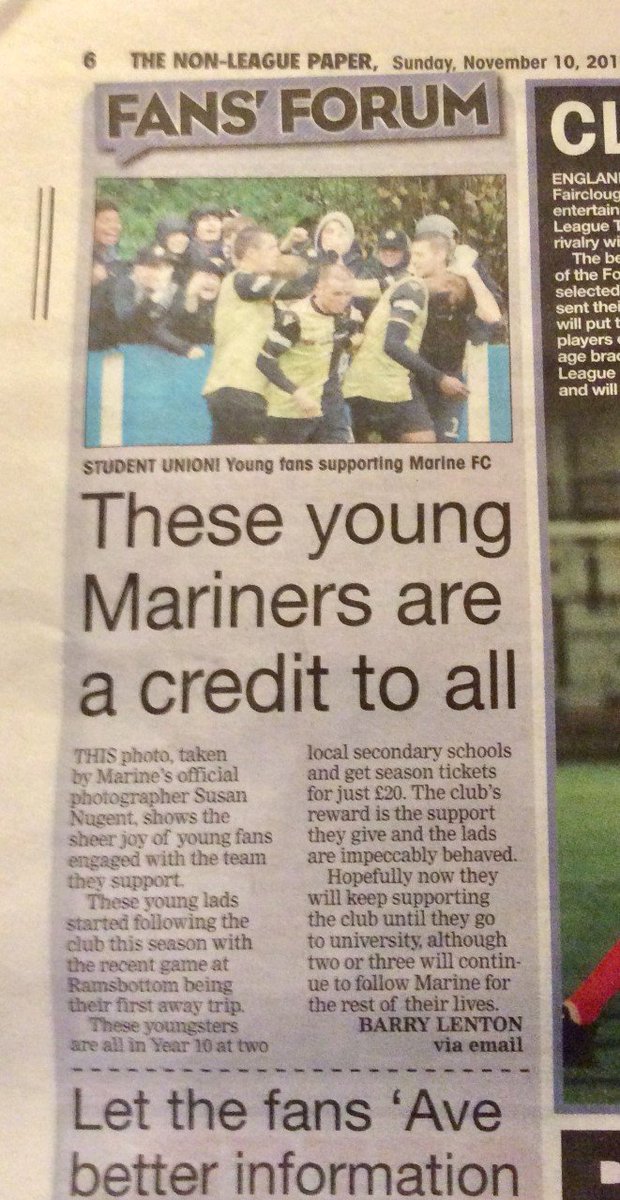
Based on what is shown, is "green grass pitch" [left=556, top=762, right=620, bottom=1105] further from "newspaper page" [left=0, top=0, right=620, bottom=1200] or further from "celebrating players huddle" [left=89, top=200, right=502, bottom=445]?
Result: "celebrating players huddle" [left=89, top=200, right=502, bottom=445]

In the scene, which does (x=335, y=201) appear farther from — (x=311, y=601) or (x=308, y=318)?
(x=311, y=601)

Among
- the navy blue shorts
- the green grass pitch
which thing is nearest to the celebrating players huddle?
the navy blue shorts

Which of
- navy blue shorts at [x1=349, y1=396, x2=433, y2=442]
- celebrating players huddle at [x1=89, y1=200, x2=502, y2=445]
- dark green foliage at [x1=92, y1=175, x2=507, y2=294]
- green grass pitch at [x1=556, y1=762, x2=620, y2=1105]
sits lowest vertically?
green grass pitch at [x1=556, y1=762, x2=620, y2=1105]

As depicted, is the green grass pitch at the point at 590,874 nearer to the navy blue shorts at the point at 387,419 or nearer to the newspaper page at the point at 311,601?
the newspaper page at the point at 311,601

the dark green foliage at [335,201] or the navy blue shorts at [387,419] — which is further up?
the dark green foliage at [335,201]

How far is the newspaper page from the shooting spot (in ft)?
1.11

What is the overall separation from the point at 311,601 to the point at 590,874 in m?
0.15

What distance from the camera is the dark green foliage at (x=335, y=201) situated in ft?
1.25

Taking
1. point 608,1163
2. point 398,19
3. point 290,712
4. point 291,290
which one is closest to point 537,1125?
point 608,1163

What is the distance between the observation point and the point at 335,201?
385 millimetres

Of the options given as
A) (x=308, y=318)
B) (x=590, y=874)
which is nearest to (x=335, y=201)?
(x=308, y=318)

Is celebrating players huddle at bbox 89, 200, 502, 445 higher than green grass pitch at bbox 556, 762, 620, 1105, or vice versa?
celebrating players huddle at bbox 89, 200, 502, 445

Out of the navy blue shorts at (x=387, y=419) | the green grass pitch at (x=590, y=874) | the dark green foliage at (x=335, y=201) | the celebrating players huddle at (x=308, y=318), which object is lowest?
the green grass pitch at (x=590, y=874)

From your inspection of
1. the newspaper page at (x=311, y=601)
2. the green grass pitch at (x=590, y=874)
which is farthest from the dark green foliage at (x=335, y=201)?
the green grass pitch at (x=590, y=874)
